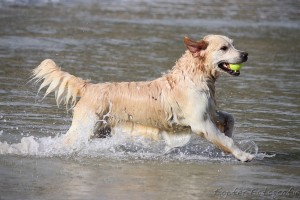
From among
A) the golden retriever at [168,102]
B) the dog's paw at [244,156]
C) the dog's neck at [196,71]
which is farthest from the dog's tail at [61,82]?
the dog's paw at [244,156]

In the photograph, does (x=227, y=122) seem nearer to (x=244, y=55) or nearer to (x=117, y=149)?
(x=244, y=55)

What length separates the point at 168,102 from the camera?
9.38 meters

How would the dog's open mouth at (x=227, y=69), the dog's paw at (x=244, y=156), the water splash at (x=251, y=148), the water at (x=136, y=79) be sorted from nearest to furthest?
the water at (x=136, y=79) < the dog's paw at (x=244, y=156) < the dog's open mouth at (x=227, y=69) < the water splash at (x=251, y=148)

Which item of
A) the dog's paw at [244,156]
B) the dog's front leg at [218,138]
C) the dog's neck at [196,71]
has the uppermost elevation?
the dog's neck at [196,71]

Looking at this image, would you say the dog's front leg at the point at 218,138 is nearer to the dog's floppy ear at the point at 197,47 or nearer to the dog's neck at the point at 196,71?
the dog's neck at the point at 196,71

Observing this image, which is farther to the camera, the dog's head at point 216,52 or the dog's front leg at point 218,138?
the dog's head at point 216,52

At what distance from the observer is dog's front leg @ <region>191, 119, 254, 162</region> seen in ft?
29.8

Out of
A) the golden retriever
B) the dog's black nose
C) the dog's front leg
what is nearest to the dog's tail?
the golden retriever

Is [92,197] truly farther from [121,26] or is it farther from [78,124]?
[121,26]

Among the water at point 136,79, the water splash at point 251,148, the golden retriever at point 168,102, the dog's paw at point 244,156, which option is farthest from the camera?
the water splash at point 251,148

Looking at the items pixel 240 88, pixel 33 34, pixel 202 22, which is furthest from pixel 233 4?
pixel 240 88

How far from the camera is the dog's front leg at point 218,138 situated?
9.08 meters

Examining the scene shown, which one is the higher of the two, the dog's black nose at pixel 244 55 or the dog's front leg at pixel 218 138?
the dog's black nose at pixel 244 55

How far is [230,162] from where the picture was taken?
919cm
